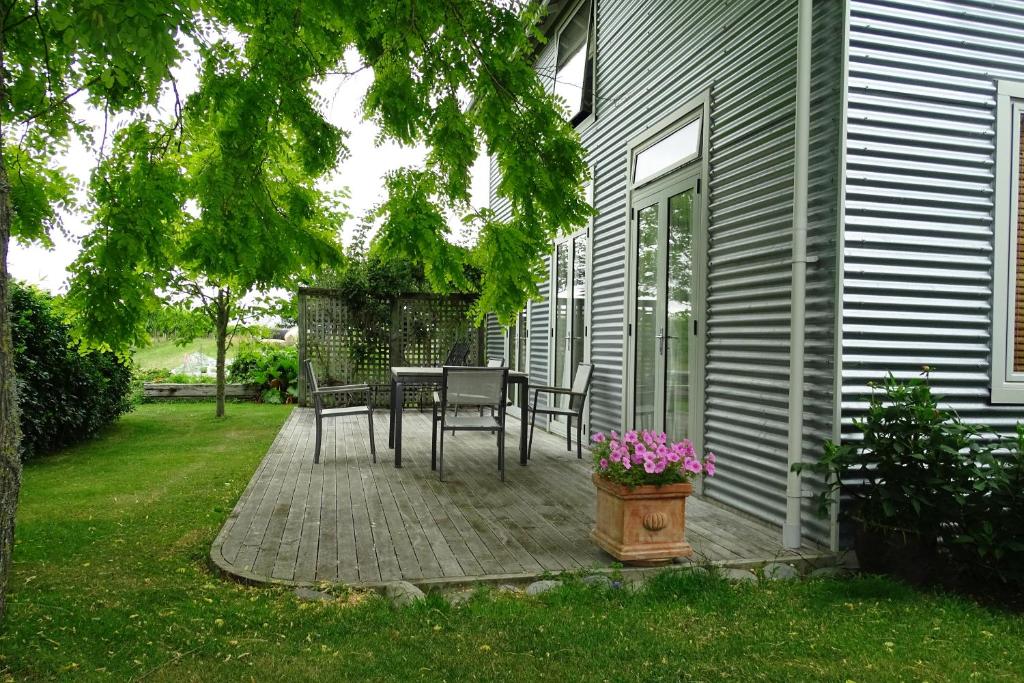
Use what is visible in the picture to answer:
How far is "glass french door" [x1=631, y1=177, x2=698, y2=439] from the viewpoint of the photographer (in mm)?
5270

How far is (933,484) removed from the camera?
3238mm

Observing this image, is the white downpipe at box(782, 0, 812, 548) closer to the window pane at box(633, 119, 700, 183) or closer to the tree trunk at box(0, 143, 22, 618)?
the window pane at box(633, 119, 700, 183)

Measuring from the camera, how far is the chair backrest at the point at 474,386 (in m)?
5.58

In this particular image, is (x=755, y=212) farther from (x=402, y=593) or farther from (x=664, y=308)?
(x=402, y=593)

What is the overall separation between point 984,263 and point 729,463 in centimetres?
183

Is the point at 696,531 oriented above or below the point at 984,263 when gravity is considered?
below

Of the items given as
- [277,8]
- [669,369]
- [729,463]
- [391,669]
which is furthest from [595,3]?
[391,669]

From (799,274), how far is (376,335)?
840 centimetres

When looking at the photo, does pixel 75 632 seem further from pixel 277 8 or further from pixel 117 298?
pixel 277 8

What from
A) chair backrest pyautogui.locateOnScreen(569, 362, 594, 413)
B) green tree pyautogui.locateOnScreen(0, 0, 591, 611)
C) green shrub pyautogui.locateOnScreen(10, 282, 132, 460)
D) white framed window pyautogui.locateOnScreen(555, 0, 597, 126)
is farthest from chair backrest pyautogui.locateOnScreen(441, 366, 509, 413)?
green shrub pyautogui.locateOnScreen(10, 282, 132, 460)

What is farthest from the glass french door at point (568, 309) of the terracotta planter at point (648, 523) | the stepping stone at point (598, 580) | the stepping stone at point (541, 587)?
the stepping stone at point (541, 587)

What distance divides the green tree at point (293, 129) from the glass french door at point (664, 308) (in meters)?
1.24

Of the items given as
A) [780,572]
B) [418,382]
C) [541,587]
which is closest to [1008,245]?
[780,572]

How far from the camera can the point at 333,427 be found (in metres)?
8.66
